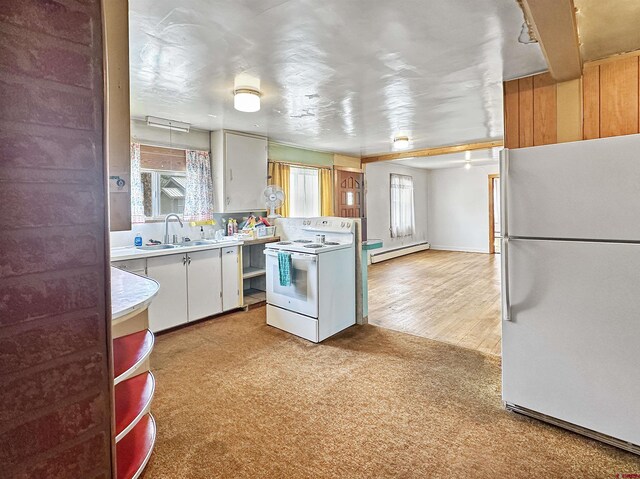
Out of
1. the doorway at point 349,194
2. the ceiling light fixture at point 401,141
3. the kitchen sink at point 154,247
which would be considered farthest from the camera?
the doorway at point 349,194

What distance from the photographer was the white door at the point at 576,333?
184 centimetres

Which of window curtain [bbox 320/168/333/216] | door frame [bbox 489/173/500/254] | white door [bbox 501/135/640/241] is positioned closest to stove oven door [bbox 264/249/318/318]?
white door [bbox 501/135/640/241]

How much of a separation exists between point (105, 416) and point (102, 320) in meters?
0.18

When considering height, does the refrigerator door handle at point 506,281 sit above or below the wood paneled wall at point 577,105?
below

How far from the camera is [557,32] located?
5.88 feet

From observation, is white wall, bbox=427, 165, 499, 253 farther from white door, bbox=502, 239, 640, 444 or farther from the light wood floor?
white door, bbox=502, 239, 640, 444

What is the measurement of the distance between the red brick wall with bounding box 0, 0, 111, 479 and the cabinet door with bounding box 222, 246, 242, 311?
11.9 ft

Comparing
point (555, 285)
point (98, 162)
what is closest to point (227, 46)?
point (98, 162)

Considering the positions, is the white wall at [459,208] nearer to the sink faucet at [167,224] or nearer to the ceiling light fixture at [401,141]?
the ceiling light fixture at [401,141]

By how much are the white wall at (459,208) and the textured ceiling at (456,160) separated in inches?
17.2

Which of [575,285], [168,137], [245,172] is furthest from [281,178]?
[575,285]

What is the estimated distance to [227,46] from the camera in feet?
7.50

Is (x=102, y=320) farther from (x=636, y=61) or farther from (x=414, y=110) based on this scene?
(x=414, y=110)

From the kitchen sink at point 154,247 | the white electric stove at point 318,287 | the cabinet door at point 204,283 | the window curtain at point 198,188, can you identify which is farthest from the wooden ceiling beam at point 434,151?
the kitchen sink at point 154,247
